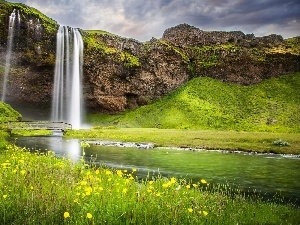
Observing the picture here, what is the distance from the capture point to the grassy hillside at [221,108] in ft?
283

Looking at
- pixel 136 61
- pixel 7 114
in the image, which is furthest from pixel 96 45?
pixel 7 114

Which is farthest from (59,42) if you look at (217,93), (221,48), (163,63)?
(221,48)

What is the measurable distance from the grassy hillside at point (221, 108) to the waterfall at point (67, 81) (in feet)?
27.8

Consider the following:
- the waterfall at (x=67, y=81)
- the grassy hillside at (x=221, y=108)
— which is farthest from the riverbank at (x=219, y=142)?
the waterfall at (x=67, y=81)

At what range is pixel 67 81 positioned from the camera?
292 ft

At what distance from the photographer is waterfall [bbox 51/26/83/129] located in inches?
3452

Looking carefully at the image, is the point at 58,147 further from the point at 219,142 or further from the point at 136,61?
the point at 136,61

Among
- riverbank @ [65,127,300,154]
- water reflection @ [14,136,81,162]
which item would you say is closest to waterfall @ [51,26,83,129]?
riverbank @ [65,127,300,154]

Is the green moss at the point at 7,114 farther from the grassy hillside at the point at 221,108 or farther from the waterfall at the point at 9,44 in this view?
the grassy hillside at the point at 221,108

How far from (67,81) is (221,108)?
143 ft

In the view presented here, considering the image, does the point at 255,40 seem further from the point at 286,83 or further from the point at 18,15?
the point at 18,15

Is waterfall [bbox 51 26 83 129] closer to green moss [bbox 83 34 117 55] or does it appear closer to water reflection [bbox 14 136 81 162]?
green moss [bbox 83 34 117 55]

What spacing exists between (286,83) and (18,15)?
82.4 m

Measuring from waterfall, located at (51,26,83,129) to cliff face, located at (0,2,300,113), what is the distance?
2.29m
